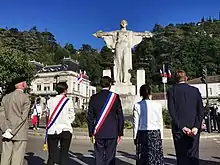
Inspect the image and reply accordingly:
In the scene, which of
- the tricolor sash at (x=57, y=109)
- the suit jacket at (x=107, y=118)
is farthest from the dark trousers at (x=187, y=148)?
the tricolor sash at (x=57, y=109)

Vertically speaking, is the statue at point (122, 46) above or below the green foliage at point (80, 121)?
above

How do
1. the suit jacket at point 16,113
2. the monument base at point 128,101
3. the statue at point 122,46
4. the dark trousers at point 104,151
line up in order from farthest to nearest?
the statue at point 122,46 < the monument base at point 128,101 < the dark trousers at point 104,151 < the suit jacket at point 16,113

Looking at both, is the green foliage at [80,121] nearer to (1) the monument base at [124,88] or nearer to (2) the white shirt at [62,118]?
(1) the monument base at [124,88]

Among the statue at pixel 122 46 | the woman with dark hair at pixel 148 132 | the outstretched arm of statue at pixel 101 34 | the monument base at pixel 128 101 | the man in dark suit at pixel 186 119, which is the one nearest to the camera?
the man in dark suit at pixel 186 119

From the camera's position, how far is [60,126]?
261 inches

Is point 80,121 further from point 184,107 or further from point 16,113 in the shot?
point 184,107

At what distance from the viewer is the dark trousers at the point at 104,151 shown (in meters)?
6.23

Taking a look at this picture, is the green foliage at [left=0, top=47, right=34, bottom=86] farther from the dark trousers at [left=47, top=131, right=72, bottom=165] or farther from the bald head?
the bald head

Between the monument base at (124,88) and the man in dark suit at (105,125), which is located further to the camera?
the monument base at (124,88)

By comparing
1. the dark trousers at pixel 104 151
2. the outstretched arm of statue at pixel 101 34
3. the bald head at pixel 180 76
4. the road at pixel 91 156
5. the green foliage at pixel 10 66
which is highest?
the green foliage at pixel 10 66

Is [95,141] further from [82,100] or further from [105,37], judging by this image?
[82,100]

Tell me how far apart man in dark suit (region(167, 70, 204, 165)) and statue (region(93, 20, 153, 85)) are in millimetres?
17448

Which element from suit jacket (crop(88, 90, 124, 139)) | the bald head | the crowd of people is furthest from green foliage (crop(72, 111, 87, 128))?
the bald head

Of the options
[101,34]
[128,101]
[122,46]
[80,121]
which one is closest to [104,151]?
[80,121]
